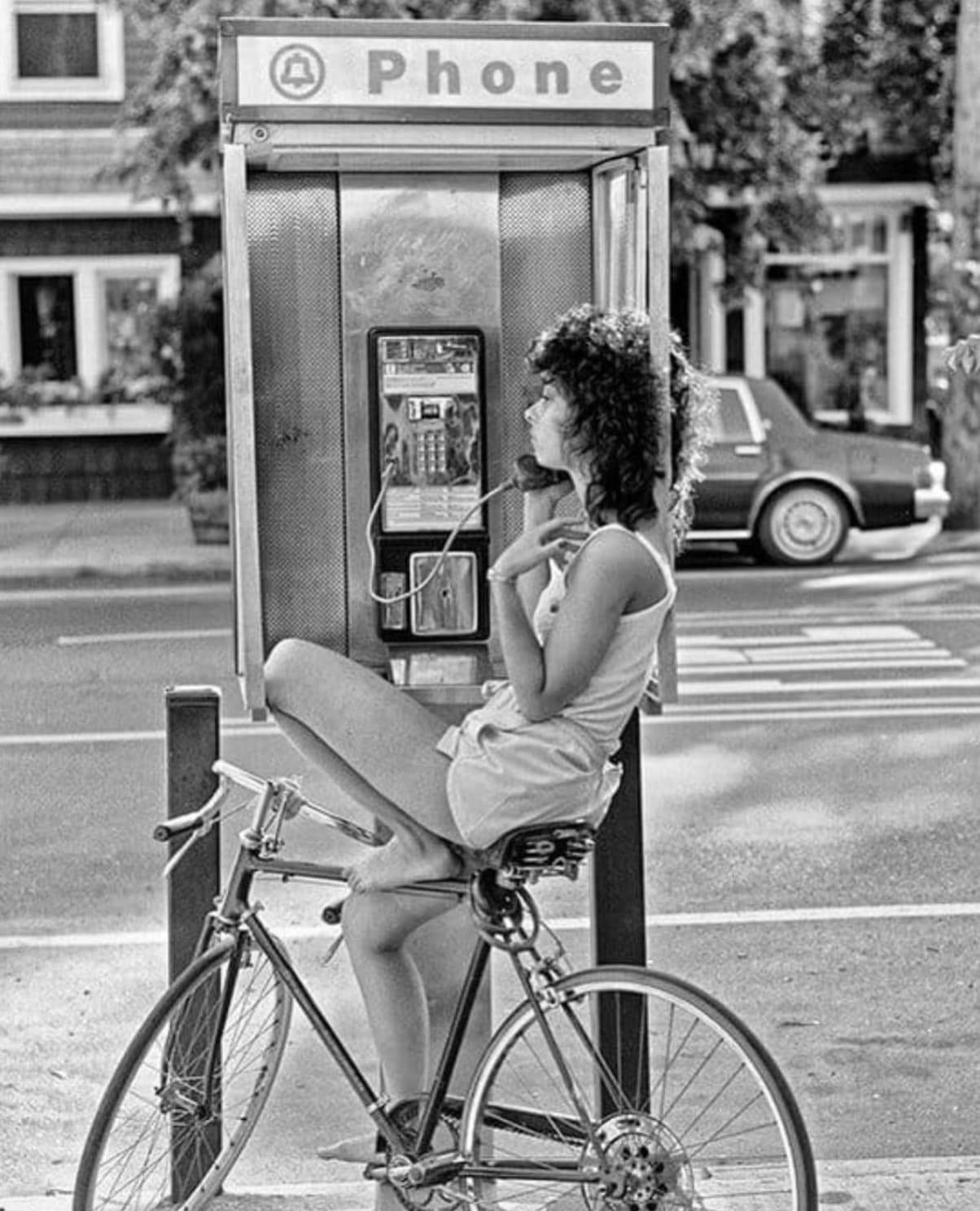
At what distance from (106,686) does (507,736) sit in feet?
26.4

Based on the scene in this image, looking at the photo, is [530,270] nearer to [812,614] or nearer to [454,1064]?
[454,1064]

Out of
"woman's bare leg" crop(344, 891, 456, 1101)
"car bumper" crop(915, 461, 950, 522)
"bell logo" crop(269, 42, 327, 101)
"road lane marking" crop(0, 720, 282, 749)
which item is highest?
"bell logo" crop(269, 42, 327, 101)

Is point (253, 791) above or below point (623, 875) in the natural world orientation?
above

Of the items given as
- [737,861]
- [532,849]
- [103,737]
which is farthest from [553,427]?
[103,737]

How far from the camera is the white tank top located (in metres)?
3.77

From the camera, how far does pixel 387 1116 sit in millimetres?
3885

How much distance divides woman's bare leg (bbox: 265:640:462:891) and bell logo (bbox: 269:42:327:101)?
125cm

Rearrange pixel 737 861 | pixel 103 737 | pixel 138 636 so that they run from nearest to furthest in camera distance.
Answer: pixel 737 861 → pixel 103 737 → pixel 138 636

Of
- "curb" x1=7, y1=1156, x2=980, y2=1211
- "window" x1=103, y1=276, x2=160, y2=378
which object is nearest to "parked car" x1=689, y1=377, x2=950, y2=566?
"window" x1=103, y1=276, x2=160, y2=378

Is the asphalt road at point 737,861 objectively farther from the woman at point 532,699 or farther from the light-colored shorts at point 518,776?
the light-colored shorts at point 518,776

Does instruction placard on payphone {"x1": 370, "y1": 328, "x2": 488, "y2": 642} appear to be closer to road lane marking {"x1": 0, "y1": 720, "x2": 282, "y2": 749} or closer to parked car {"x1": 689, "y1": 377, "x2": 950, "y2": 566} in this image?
road lane marking {"x1": 0, "y1": 720, "x2": 282, "y2": 749}

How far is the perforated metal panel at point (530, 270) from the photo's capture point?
5355mm

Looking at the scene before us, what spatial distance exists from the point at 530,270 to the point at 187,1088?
89.5 inches

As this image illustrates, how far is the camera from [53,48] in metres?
21.4
